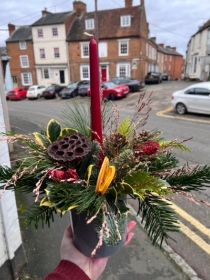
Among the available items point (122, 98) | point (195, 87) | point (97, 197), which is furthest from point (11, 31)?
point (97, 197)

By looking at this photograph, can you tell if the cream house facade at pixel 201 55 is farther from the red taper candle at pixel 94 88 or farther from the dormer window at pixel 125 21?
the red taper candle at pixel 94 88

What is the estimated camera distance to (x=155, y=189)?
807mm

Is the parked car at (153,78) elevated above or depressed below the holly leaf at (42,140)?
below

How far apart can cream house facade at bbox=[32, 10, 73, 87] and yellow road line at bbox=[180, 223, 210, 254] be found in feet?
94.2

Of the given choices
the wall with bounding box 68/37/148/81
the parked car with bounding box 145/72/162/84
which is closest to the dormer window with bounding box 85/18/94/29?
the wall with bounding box 68/37/148/81

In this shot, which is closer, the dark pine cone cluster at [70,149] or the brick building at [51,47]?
the dark pine cone cluster at [70,149]

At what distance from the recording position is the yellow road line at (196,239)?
117 inches

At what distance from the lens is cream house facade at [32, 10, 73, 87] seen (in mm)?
28234

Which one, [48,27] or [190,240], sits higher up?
[48,27]

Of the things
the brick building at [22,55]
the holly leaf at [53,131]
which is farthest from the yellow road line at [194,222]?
the brick building at [22,55]

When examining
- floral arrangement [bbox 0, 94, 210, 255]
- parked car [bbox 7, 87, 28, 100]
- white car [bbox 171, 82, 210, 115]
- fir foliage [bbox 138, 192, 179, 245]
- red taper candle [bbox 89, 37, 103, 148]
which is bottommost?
parked car [bbox 7, 87, 28, 100]

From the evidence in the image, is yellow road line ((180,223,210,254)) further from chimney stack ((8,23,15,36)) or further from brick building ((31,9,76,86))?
chimney stack ((8,23,15,36))

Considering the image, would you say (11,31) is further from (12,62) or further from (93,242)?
(93,242)

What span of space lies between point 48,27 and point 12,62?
281 inches
